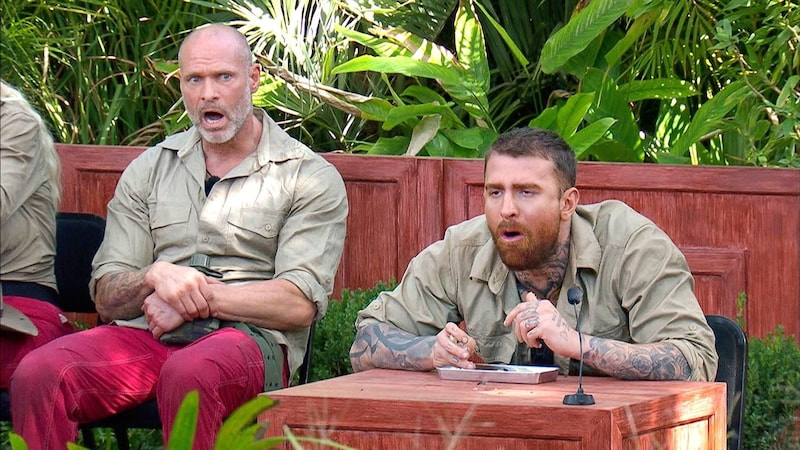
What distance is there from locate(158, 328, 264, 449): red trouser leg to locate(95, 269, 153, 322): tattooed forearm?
343mm

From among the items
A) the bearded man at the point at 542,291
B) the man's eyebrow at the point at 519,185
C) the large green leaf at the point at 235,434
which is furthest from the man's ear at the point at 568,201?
the large green leaf at the point at 235,434

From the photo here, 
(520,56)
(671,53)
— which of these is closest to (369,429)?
(520,56)

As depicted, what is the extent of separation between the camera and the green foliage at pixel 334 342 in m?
5.43

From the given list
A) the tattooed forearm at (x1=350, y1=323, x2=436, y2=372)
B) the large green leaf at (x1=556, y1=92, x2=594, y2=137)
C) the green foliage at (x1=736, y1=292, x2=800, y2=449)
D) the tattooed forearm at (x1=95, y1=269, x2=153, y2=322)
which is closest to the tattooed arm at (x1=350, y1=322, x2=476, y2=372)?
the tattooed forearm at (x1=350, y1=323, x2=436, y2=372)

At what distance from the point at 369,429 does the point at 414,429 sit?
0.37ft

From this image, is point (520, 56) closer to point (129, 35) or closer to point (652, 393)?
point (129, 35)

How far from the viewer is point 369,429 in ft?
10.8

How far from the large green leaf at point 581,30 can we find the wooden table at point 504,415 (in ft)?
9.33

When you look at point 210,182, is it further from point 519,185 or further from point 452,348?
point 452,348

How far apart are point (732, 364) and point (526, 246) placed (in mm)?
655

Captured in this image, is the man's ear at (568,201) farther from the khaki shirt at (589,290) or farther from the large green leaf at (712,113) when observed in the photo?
the large green leaf at (712,113)

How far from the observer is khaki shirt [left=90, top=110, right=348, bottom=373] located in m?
4.79

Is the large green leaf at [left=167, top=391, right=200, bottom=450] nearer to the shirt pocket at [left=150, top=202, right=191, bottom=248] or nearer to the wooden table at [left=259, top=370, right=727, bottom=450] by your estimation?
the wooden table at [left=259, top=370, right=727, bottom=450]

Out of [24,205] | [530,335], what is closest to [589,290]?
[530,335]
